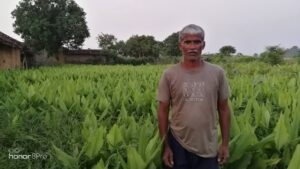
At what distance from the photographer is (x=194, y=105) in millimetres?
2646

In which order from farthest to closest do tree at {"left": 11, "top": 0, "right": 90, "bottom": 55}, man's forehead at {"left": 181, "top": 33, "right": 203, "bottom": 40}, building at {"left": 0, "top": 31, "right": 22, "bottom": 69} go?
tree at {"left": 11, "top": 0, "right": 90, "bottom": 55} < building at {"left": 0, "top": 31, "right": 22, "bottom": 69} < man's forehead at {"left": 181, "top": 33, "right": 203, "bottom": 40}

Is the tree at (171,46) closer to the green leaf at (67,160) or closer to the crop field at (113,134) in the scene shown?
the crop field at (113,134)

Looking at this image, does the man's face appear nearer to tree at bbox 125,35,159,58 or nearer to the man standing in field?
the man standing in field

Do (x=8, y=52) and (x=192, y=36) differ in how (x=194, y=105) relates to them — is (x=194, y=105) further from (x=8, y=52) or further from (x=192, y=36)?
(x=8, y=52)

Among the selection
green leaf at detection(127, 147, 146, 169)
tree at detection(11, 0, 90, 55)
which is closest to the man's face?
green leaf at detection(127, 147, 146, 169)

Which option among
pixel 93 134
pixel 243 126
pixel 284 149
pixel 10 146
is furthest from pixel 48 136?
pixel 284 149

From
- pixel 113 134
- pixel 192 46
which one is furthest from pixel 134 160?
pixel 192 46

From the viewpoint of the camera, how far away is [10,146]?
3.91 metres

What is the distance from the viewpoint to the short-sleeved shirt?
8.65ft

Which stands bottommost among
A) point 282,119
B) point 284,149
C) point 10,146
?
point 10,146

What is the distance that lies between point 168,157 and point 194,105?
13.8 inches

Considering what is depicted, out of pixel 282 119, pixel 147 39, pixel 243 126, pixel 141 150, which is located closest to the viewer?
pixel 141 150

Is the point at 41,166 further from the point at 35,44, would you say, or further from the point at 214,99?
the point at 35,44

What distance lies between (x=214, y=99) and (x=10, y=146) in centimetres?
205
